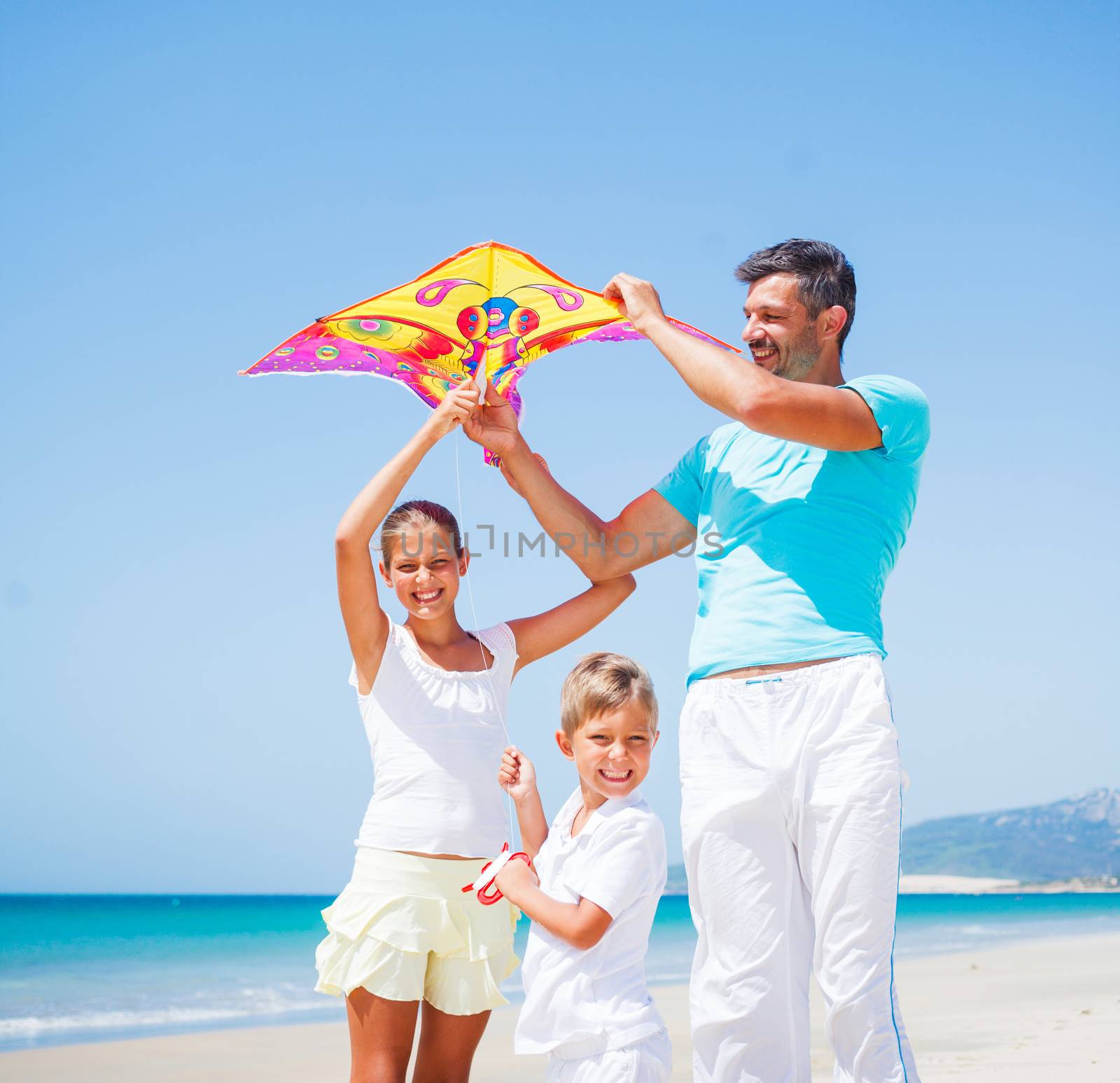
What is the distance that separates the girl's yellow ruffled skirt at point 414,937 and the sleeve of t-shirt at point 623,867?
55 centimetres

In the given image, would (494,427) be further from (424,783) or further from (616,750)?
(616,750)

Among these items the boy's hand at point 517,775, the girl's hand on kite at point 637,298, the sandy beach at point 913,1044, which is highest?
the girl's hand on kite at point 637,298

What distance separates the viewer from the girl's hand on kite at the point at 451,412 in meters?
2.97

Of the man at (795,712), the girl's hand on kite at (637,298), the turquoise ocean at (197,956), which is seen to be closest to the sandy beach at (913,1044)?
the turquoise ocean at (197,956)

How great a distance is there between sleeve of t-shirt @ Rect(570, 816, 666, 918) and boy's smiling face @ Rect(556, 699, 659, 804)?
93mm

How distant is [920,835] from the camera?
5931 cm

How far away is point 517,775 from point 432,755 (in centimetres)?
36

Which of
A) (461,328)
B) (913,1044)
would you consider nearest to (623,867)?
(461,328)

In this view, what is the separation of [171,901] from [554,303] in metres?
45.9

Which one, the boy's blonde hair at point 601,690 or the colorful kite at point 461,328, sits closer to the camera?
the boy's blonde hair at point 601,690

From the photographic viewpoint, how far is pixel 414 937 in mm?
2615

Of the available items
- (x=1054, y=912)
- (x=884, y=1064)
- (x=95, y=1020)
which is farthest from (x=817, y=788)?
(x=1054, y=912)

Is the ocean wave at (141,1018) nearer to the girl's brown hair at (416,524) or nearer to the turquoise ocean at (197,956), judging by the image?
the turquoise ocean at (197,956)

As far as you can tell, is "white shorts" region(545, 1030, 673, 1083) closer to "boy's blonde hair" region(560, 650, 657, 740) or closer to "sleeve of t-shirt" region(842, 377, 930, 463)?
"boy's blonde hair" region(560, 650, 657, 740)
